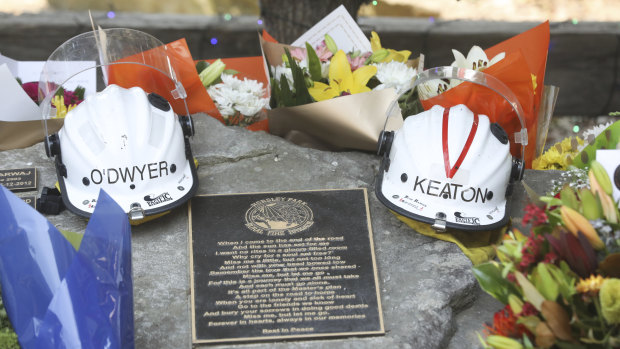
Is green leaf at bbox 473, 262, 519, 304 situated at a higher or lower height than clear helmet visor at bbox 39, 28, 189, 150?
higher

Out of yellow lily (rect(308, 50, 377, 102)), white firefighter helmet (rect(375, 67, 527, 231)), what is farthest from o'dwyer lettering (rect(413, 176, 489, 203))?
yellow lily (rect(308, 50, 377, 102))

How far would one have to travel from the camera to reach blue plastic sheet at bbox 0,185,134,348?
187cm

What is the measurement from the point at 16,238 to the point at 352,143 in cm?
147

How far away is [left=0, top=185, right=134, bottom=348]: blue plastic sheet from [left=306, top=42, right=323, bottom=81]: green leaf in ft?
4.68

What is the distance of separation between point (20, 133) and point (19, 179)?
0.28 metres

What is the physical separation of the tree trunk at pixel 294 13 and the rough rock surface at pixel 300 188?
1113mm

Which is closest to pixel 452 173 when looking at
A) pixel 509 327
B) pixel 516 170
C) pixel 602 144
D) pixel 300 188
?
pixel 516 170

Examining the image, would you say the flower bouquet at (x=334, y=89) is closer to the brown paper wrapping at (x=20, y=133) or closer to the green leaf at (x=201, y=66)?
the green leaf at (x=201, y=66)

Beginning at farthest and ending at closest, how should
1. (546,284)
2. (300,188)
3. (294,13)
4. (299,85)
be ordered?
(294,13)
(299,85)
(300,188)
(546,284)

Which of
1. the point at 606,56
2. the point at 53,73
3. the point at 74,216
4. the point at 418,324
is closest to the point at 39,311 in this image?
the point at 74,216

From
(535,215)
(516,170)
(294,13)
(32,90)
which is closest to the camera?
(535,215)

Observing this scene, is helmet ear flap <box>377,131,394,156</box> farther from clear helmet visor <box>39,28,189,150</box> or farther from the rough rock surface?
clear helmet visor <box>39,28,189,150</box>

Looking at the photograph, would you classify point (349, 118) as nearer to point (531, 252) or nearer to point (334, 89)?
point (334, 89)

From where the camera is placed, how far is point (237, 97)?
10.8ft
